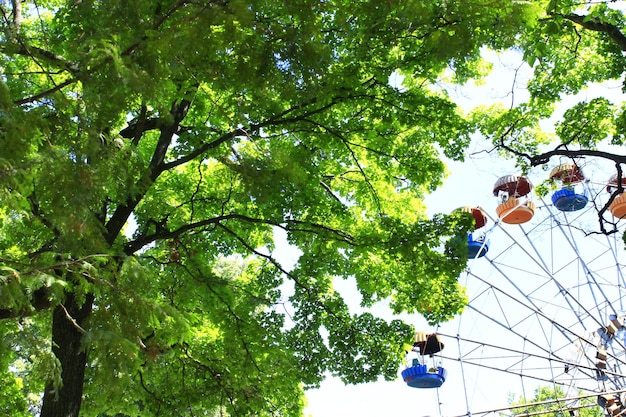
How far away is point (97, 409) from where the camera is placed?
9.30 metres

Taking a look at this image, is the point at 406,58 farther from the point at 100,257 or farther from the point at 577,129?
the point at 100,257

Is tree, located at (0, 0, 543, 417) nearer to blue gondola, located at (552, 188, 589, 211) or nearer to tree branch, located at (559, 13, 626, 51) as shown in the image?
tree branch, located at (559, 13, 626, 51)

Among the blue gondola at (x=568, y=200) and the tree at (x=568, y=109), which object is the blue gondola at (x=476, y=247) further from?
the tree at (x=568, y=109)

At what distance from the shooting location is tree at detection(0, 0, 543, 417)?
4.78 m

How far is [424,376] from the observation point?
16562mm

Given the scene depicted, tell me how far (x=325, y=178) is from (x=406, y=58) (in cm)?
319

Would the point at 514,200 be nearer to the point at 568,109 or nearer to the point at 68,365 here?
the point at 568,109

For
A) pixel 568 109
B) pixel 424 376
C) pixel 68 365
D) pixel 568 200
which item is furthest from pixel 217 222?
pixel 568 200

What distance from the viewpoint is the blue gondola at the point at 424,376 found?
1658 cm

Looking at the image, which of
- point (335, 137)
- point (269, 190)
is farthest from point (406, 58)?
point (269, 190)

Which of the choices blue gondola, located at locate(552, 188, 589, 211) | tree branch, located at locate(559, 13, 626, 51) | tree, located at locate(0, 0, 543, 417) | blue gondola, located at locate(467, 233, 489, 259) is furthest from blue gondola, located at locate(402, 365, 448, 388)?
tree branch, located at locate(559, 13, 626, 51)

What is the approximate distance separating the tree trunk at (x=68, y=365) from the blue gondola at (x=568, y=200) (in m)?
13.1

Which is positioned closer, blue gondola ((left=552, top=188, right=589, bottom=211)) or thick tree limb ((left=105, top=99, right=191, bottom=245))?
thick tree limb ((left=105, top=99, right=191, bottom=245))

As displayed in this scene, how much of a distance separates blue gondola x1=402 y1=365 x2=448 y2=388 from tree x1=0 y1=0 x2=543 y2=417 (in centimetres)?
709
